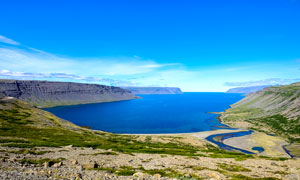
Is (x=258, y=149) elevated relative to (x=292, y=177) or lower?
lower

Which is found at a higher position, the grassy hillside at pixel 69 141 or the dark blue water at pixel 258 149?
the grassy hillside at pixel 69 141

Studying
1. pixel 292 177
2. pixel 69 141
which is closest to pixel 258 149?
pixel 292 177

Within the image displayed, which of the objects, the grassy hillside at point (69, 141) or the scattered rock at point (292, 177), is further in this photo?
the grassy hillside at point (69, 141)

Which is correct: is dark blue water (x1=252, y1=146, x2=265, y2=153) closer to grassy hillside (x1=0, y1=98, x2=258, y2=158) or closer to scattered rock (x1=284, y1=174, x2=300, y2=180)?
grassy hillside (x1=0, y1=98, x2=258, y2=158)

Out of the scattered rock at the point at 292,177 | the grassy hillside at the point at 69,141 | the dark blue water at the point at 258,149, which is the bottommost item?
the dark blue water at the point at 258,149

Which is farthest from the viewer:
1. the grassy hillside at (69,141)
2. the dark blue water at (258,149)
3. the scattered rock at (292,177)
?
the dark blue water at (258,149)

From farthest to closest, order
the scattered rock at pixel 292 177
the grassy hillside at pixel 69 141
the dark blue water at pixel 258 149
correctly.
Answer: the dark blue water at pixel 258 149, the grassy hillside at pixel 69 141, the scattered rock at pixel 292 177

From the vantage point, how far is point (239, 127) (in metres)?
160

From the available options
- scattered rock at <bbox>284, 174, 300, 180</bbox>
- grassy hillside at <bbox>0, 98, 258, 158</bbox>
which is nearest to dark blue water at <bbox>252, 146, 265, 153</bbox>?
grassy hillside at <bbox>0, 98, 258, 158</bbox>

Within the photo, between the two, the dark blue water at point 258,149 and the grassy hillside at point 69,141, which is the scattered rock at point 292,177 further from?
the dark blue water at point 258,149

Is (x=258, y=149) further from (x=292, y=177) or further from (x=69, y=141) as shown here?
(x=69, y=141)

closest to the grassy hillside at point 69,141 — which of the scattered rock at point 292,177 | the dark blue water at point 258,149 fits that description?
the scattered rock at point 292,177

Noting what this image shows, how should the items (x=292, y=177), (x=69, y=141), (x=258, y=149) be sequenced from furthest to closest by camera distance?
(x=258, y=149) < (x=69, y=141) < (x=292, y=177)

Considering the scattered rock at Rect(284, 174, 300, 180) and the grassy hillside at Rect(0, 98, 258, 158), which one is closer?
the scattered rock at Rect(284, 174, 300, 180)
